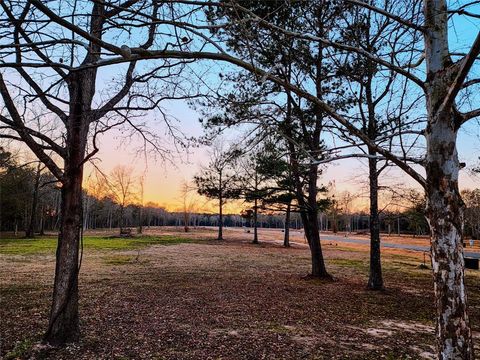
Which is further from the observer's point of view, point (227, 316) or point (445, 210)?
point (227, 316)

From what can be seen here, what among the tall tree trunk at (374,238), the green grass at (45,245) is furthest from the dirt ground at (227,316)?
the green grass at (45,245)

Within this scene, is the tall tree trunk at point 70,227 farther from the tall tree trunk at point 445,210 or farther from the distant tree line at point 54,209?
the tall tree trunk at point 445,210

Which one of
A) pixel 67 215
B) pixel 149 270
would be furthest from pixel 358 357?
pixel 149 270

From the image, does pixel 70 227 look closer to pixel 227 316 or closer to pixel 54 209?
pixel 227 316

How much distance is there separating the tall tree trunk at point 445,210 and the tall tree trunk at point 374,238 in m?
7.88

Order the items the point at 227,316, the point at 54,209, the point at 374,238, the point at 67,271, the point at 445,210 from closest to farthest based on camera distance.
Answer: the point at 445,210 → the point at 67,271 → the point at 227,316 → the point at 374,238 → the point at 54,209

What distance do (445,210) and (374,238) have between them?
835 centimetres

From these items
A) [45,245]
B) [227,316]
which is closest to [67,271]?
[227,316]

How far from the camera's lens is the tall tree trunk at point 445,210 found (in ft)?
8.14

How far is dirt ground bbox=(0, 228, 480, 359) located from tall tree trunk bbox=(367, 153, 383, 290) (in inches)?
16.3

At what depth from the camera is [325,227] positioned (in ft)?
291

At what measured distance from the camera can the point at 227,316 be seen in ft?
22.4

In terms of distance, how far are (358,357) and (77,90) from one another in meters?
5.76

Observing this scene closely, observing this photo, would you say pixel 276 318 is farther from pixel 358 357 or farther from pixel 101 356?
pixel 101 356
